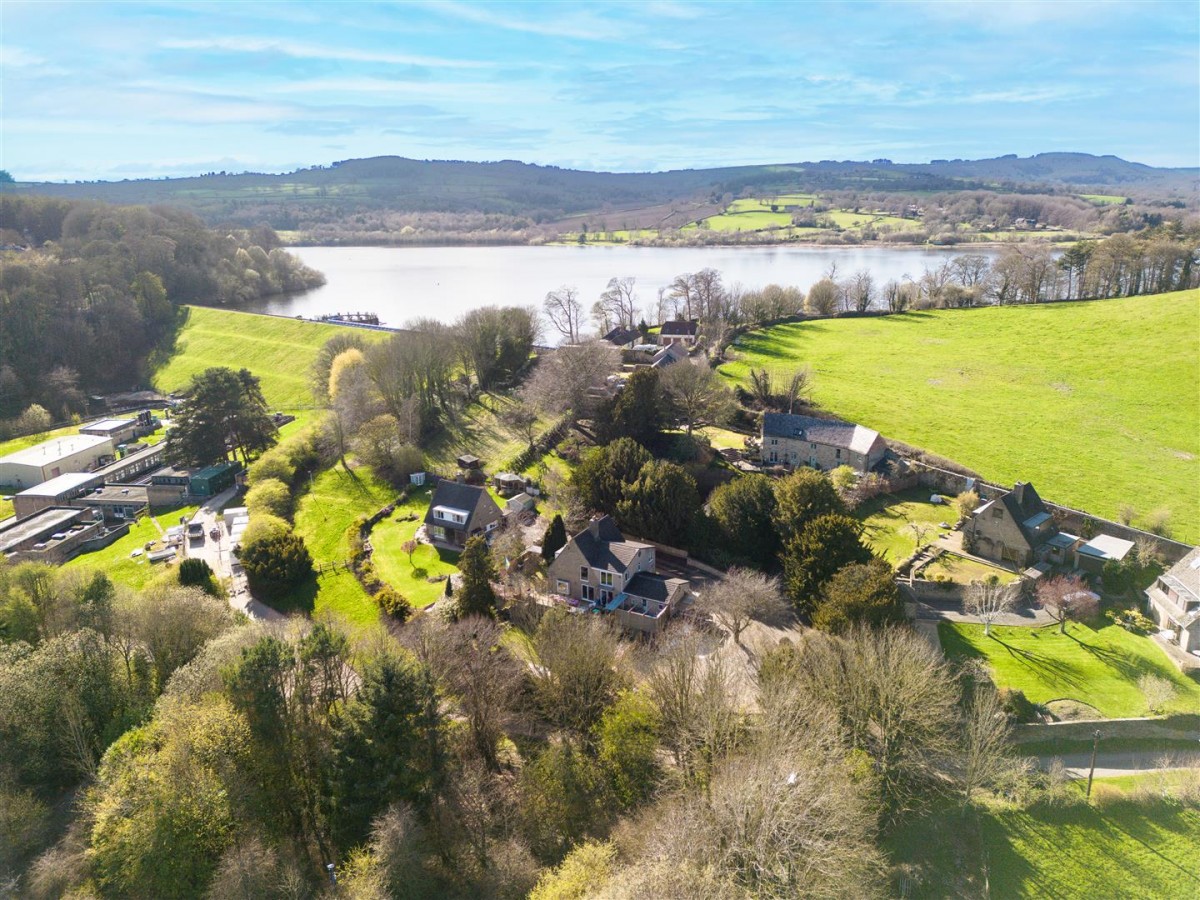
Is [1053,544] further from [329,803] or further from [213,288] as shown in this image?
[213,288]

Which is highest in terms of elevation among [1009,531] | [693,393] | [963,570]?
[693,393]

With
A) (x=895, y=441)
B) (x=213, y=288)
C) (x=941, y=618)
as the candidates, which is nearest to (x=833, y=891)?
(x=941, y=618)

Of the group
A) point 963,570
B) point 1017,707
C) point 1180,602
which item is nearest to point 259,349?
point 963,570

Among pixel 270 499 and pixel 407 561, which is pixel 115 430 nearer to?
pixel 270 499

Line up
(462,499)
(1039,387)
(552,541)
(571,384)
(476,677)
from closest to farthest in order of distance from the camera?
1. (476,677)
2. (552,541)
3. (462,499)
4. (571,384)
5. (1039,387)

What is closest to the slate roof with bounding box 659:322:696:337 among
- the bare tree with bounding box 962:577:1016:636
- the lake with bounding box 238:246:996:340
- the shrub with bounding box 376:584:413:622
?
the lake with bounding box 238:246:996:340

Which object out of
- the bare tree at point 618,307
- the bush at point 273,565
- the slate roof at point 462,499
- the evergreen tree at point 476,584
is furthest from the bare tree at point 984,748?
the bare tree at point 618,307

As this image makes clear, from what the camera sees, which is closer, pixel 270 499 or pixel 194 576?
pixel 194 576
